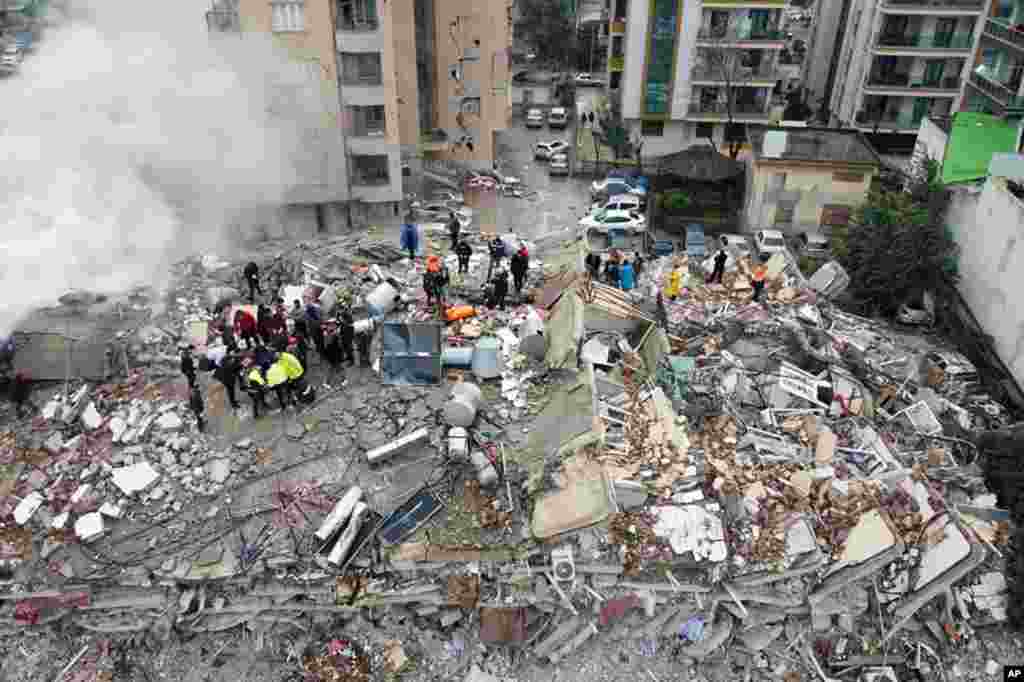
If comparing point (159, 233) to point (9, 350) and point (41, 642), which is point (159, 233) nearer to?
point (9, 350)

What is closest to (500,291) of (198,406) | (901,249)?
(198,406)

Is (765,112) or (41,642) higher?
(765,112)

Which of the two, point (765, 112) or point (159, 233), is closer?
point (159, 233)

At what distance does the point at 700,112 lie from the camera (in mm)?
33031

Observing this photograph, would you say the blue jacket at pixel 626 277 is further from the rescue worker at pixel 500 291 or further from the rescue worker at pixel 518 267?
the rescue worker at pixel 500 291

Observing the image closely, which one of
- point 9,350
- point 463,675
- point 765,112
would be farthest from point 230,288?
point 765,112

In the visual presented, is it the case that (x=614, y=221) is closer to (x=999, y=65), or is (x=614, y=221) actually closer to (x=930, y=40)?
(x=999, y=65)

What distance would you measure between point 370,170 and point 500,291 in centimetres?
860

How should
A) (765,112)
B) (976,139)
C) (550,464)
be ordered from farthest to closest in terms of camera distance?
(765,112)
(976,139)
(550,464)

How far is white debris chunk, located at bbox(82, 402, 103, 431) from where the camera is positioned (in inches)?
579

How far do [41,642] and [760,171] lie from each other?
75.1 ft

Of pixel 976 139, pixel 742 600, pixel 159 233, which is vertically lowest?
pixel 742 600

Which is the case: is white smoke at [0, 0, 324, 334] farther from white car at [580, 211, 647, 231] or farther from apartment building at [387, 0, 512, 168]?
white car at [580, 211, 647, 231]

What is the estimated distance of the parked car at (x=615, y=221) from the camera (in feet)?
84.5
